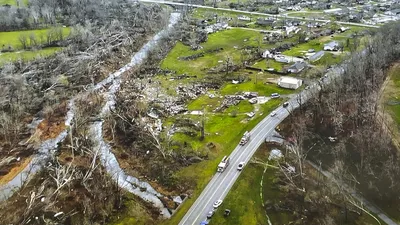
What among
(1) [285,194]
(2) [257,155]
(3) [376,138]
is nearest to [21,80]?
(2) [257,155]

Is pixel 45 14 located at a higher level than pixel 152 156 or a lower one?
higher

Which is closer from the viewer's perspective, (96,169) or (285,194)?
(285,194)

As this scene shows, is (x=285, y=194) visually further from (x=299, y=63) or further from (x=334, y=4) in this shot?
(x=334, y=4)

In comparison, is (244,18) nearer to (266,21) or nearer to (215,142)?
(266,21)

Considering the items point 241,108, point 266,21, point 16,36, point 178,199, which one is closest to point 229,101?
point 241,108

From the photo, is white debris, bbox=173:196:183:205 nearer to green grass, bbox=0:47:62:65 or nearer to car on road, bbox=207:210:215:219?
car on road, bbox=207:210:215:219

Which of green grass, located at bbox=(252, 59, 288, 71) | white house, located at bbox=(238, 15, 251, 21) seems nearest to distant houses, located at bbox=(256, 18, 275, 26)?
white house, located at bbox=(238, 15, 251, 21)

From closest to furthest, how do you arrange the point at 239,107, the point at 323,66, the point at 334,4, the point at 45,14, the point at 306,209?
the point at 306,209 → the point at 239,107 → the point at 323,66 → the point at 45,14 → the point at 334,4

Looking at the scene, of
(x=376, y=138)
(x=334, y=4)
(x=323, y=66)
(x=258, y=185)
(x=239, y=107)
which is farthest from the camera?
(x=334, y=4)
